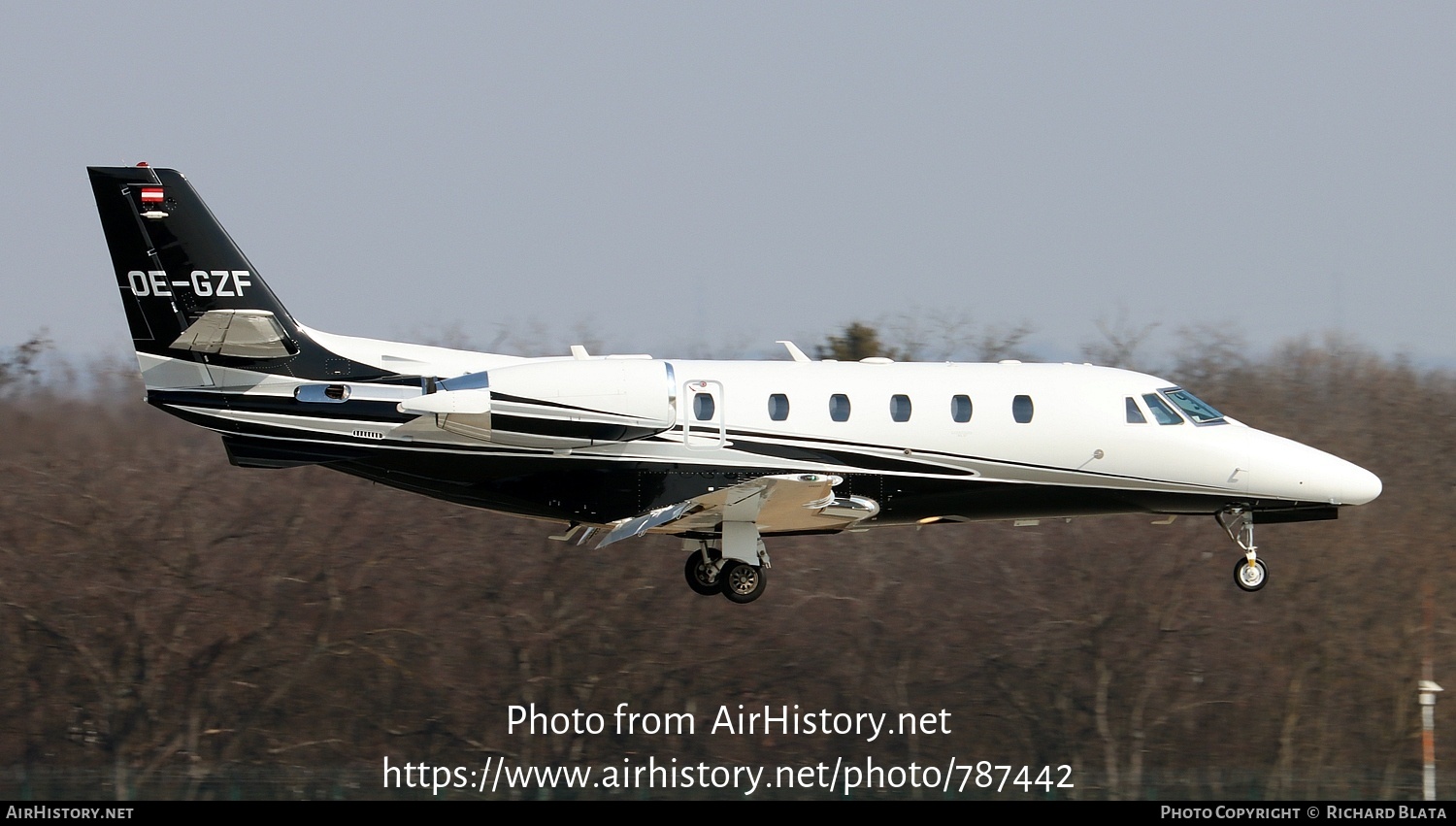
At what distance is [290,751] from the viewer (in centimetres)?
2794

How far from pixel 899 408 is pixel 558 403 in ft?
12.9

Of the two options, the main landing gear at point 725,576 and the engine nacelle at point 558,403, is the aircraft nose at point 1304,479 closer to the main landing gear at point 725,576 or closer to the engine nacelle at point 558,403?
the main landing gear at point 725,576

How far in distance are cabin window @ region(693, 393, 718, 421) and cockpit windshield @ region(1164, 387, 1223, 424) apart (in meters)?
5.65

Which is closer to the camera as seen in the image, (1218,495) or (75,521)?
(1218,495)

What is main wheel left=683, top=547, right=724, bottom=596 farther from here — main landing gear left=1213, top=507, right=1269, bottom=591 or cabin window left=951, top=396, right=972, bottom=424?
main landing gear left=1213, top=507, right=1269, bottom=591

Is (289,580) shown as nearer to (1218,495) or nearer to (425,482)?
(425,482)

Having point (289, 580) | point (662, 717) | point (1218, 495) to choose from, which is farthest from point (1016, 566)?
point (289, 580)

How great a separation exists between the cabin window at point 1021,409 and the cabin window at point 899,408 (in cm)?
130

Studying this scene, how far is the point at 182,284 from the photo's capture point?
17875 millimetres

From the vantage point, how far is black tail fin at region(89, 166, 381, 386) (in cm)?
1766

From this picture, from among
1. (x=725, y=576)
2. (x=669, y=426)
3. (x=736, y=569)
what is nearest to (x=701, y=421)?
(x=669, y=426)

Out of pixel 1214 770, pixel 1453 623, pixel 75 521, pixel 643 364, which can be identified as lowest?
pixel 1214 770

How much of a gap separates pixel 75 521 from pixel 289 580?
3.92 metres

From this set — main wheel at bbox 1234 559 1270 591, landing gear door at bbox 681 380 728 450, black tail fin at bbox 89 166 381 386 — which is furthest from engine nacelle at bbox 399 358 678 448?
main wheel at bbox 1234 559 1270 591
